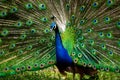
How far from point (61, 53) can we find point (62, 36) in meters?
0.26

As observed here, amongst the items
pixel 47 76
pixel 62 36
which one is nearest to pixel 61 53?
pixel 62 36

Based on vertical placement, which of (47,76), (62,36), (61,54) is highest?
(62,36)

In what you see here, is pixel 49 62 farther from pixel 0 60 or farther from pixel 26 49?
pixel 0 60

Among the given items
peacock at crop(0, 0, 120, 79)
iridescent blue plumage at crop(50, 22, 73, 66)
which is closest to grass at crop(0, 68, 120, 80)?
peacock at crop(0, 0, 120, 79)

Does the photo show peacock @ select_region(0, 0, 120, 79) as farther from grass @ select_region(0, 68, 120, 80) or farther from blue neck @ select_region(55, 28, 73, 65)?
grass @ select_region(0, 68, 120, 80)

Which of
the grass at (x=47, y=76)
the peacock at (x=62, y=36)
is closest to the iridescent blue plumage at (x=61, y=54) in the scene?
the peacock at (x=62, y=36)

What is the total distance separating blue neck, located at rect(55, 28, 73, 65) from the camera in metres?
4.41

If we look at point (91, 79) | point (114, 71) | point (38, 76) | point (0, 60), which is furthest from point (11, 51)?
point (114, 71)

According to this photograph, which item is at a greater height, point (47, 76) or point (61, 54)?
point (61, 54)

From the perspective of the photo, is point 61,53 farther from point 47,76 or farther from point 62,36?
point 47,76

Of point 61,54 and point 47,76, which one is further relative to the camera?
point 47,76

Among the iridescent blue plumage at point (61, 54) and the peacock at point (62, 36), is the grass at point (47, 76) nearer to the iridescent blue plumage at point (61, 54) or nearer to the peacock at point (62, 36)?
the peacock at point (62, 36)

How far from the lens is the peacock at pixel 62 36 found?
4543 millimetres

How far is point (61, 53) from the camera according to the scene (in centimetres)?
451
